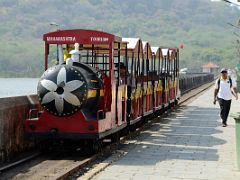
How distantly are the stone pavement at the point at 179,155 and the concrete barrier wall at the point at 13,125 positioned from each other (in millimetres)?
2333

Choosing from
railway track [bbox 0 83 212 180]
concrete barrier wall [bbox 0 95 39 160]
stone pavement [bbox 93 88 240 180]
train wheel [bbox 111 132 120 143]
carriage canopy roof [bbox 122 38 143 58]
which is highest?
carriage canopy roof [bbox 122 38 143 58]

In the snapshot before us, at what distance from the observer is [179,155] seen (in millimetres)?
12609

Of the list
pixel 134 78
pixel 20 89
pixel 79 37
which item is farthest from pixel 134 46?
pixel 20 89

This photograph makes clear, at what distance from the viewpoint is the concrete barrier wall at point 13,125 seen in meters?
12.3

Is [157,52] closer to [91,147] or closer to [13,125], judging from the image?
[91,147]

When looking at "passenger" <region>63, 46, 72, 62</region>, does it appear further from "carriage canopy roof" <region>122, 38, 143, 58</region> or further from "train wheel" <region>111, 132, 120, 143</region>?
"train wheel" <region>111, 132, 120, 143</region>

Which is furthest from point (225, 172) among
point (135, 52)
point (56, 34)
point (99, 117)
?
point (135, 52)

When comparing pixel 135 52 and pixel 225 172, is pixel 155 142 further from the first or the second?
pixel 225 172

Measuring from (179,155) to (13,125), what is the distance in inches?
140

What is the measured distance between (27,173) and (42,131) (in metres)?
1.92

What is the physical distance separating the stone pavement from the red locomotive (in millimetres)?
894

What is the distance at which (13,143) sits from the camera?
12.8 metres

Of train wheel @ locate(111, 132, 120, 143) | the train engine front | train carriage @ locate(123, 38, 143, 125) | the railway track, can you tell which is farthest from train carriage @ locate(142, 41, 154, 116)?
the train engine front

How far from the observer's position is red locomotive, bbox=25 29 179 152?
12.3 meters
